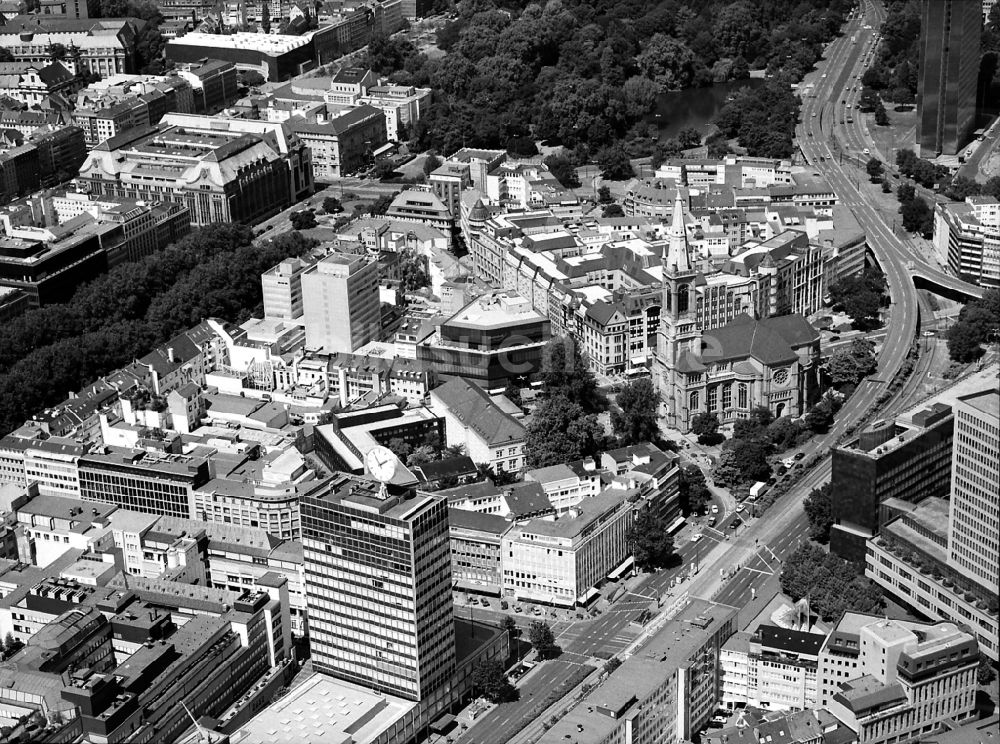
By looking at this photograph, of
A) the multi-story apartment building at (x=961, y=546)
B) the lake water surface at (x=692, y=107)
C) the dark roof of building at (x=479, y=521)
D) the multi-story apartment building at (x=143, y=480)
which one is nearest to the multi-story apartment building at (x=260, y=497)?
the multi-story apartment building at (x=143, y=480)

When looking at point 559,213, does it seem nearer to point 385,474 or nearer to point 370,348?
point 370,348

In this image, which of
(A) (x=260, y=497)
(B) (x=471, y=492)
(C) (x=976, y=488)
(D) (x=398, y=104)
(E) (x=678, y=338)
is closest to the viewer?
(C) (x=976, y=488)

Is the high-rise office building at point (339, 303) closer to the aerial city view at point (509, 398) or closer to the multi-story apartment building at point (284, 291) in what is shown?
the aerial city view at point (509, 398)

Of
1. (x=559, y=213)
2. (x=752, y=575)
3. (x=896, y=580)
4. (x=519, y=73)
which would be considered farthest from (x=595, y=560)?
(x=519, y=73)

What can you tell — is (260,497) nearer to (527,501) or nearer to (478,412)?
(527,501)

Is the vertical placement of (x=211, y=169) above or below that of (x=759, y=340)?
above

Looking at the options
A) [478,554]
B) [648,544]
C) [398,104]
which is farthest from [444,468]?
[398,104]

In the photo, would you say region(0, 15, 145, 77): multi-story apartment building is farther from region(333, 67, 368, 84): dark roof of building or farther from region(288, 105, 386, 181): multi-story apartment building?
region(288, 105, 386, 181): multi-story apartment building
